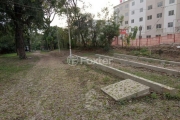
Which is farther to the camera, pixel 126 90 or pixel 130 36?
pixel 130 36

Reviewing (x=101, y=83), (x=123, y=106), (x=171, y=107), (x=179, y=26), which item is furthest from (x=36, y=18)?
(x=179, y=26)

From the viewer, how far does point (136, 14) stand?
26.1 m

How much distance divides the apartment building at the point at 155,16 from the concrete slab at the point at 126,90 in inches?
632

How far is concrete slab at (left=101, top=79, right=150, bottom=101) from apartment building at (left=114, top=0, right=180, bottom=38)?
16043mm

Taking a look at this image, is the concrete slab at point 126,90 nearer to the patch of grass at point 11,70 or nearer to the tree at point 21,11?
the patch of grass at point 11,70

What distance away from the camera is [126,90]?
353 centimetres

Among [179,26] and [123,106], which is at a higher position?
[179,26]

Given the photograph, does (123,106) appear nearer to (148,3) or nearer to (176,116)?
(176,116)

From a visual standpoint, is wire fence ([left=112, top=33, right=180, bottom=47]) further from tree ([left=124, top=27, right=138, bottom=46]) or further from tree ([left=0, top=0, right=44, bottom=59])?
tree ([left=0, top=0, right=44, bottom=59])

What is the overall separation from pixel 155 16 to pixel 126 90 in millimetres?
24574

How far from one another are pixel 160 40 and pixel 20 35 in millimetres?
14941

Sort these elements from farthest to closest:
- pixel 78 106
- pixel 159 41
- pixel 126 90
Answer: pixel 159 41, pixel 126 90, pixel 78 106

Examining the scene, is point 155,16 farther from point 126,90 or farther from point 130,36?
point 126,90

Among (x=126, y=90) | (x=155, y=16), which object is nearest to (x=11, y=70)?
(x=126, y=90)
